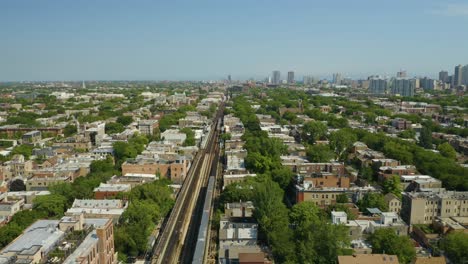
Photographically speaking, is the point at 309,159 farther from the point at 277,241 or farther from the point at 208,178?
the point at 277,241

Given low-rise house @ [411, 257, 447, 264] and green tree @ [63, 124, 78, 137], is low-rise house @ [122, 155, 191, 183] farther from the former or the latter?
green tree @ [63, 124, 78, 137]

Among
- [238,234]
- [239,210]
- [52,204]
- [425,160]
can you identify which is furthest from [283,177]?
[52,204]

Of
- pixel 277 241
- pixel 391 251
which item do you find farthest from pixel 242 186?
pixel 391 251

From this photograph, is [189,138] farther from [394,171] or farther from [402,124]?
[402,124]

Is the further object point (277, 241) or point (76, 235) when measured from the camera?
point (277, 241)

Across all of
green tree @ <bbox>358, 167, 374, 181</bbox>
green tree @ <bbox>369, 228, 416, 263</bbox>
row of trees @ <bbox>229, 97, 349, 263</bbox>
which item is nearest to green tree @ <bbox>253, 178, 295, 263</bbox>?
row of trees @ <bbox>229, 97, 349, 263</bbox>

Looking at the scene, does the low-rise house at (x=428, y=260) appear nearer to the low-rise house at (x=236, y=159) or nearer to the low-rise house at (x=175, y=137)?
the low-rise house at (x=236, y=159)

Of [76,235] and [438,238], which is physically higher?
[76,235]
